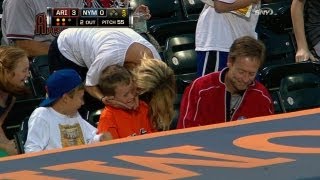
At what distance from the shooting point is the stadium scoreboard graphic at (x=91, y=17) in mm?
4527

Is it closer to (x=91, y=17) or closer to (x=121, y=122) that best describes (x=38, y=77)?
(x=121, y=122)

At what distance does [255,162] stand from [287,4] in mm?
5441

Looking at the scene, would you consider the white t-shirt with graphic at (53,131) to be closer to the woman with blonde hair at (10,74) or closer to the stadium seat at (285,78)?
the woman with blonde hair at (10,74)

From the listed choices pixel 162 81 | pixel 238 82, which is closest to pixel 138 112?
pixel 162 81

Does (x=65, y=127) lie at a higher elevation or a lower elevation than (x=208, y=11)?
lower

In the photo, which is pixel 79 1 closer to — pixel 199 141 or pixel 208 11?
pixel 208 11

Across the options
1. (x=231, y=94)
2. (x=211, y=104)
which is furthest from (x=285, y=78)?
(x=211, y=104)

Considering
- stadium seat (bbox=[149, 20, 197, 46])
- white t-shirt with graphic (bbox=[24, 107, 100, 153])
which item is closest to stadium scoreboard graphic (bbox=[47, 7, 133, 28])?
white t-shirt with graphic (bbox=[24, 107, 100, 153])

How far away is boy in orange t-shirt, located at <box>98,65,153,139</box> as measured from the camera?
4.84 m

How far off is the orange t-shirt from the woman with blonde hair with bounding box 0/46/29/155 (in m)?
0.54

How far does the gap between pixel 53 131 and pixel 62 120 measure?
0.30ft

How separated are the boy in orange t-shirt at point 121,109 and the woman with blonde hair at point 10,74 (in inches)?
A: 19.0

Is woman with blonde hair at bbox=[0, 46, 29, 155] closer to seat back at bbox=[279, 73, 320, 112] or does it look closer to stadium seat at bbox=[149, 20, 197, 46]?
seat back at bbox=[279, 73, 320, 112]

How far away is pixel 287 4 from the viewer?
7.38 m
